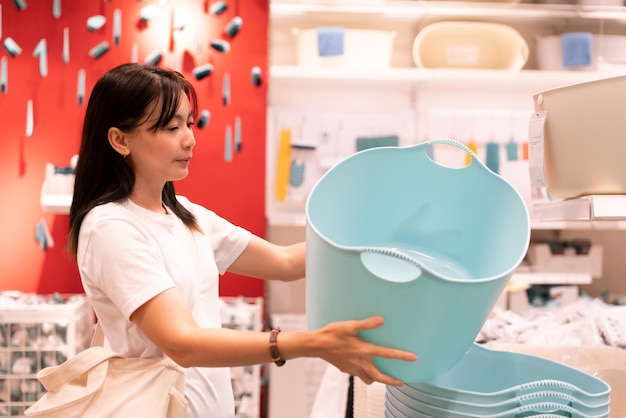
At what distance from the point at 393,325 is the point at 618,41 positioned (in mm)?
3125

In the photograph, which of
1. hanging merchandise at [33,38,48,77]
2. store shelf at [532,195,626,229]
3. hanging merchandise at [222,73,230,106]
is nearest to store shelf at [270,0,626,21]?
hanging merchandise at [222,73,230,106]

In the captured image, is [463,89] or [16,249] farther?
[463,89]

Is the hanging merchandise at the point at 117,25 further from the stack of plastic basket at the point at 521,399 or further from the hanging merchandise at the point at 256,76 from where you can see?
the stack of plastic basket at the point at 521,399

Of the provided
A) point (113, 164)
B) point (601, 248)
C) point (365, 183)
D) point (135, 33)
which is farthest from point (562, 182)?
point (135, 33)

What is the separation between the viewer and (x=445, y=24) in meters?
3.42

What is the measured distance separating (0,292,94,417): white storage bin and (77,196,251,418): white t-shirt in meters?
1.64

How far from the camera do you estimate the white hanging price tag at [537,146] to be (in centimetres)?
128

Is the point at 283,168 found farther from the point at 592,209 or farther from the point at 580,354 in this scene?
the point at 592,209

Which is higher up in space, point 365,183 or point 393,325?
point 365,183

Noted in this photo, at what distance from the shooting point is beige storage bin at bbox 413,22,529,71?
3.40 m

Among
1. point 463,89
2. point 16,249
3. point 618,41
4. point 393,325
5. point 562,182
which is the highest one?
point 618,41

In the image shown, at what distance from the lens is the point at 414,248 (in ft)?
3.83

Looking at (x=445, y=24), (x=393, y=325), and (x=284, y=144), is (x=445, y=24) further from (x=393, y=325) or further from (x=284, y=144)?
(x=393, y=325)

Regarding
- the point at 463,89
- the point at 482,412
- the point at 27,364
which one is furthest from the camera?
the point at 463,89
